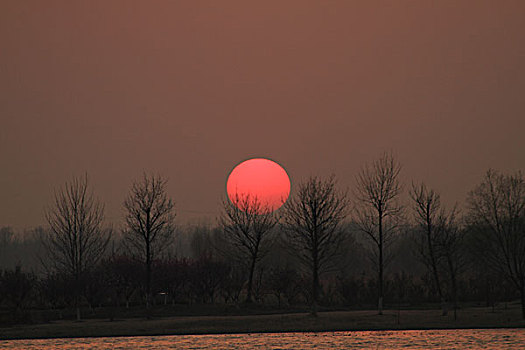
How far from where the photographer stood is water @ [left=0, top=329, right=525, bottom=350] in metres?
22.9

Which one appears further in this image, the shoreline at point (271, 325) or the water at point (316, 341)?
the shoreline at point (271, 325)

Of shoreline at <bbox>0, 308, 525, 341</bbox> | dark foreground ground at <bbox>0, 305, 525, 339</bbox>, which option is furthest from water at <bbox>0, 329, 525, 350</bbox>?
dark foreground ground at <bbox>0, 305, 525, 339</bbox>

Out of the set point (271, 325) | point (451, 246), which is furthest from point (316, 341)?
point (451, 246)

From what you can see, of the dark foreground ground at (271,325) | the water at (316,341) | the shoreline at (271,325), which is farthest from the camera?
the dark foreground ground at (271,325)

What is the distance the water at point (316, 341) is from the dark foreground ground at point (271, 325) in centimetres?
124

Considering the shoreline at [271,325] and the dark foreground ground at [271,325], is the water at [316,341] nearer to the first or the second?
the shoreline at [271,325]

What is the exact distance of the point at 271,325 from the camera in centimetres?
2989

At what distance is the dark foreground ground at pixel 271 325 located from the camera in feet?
93.0

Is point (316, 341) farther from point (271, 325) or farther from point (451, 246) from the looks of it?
point (451, 246)

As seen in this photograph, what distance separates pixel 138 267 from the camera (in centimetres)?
4488

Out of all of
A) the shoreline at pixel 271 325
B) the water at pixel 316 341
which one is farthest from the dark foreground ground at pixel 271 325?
the water at pixel 316 341

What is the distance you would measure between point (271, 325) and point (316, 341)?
5742mm

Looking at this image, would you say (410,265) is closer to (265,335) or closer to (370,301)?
(370,301)

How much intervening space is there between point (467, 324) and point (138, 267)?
23778mm
